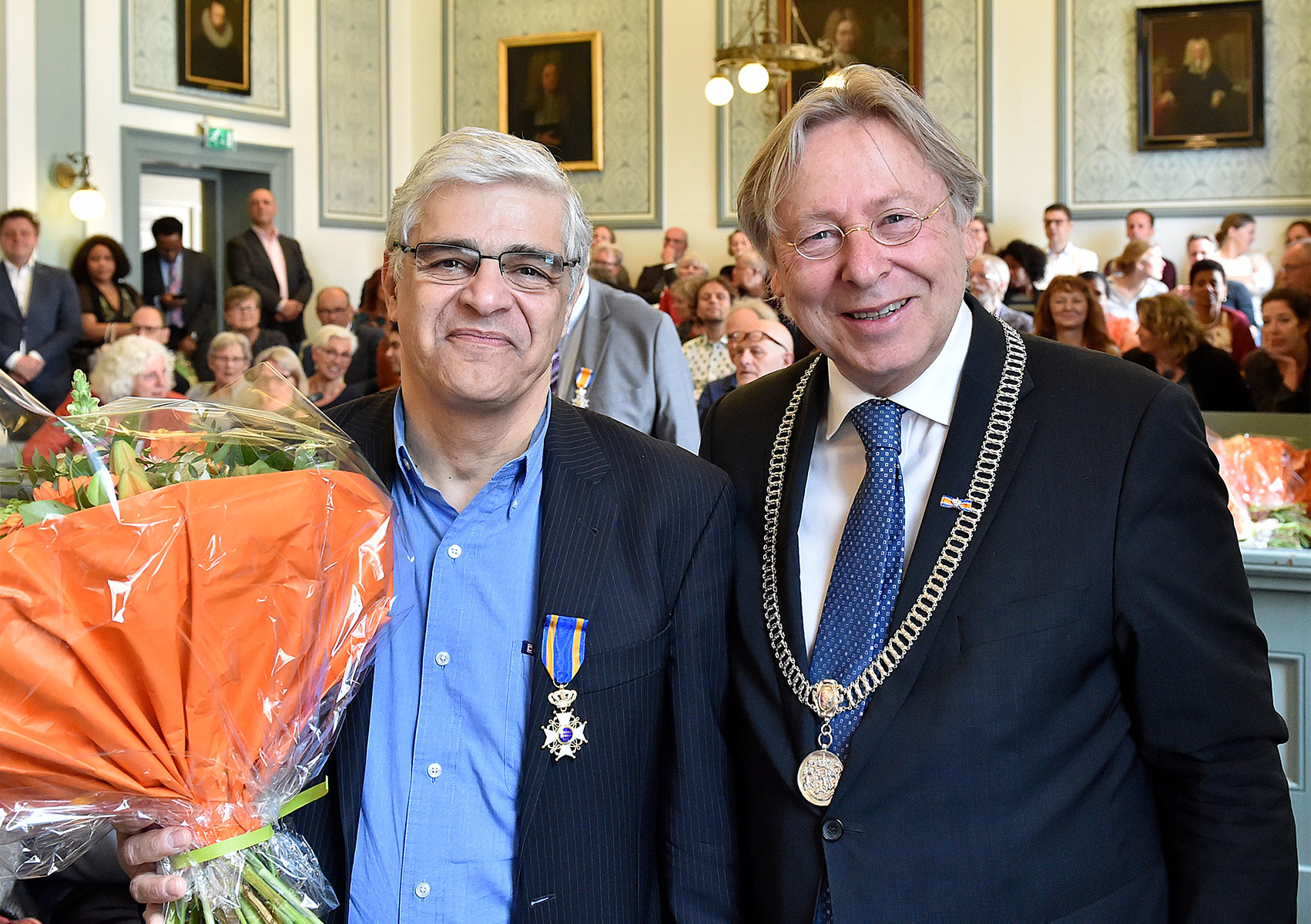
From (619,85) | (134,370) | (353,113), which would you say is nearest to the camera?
(134,370)

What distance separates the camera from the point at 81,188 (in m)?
9.48

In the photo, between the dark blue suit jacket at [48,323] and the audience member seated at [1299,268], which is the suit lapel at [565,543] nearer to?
the audience member seated at [1299,268]

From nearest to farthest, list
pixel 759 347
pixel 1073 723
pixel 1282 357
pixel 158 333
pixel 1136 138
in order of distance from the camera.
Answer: pixel 1073 723
pixel 759 347
pixel 1282 357
pixel 158 333
pixel 1136 138

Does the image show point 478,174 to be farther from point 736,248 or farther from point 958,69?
point 958,69

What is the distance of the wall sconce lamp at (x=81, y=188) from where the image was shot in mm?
9391

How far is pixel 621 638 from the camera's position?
1.61 metres

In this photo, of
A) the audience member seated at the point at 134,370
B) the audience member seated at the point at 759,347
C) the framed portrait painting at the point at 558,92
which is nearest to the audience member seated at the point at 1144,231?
the framed portrait painting at the point at 558,92

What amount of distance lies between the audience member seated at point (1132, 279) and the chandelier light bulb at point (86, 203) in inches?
299

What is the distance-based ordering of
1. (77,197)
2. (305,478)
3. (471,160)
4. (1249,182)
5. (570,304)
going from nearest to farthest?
(305,478), (471,160), (570,304), (77,197), (1249,182)

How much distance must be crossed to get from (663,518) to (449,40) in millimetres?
12099

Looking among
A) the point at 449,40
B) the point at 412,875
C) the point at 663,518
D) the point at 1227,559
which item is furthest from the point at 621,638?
the point at 449,40

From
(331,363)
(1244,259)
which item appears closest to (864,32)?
(1244,259)

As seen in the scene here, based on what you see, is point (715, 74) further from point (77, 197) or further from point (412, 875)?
point (412, 875)

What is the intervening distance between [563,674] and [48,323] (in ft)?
26.4
